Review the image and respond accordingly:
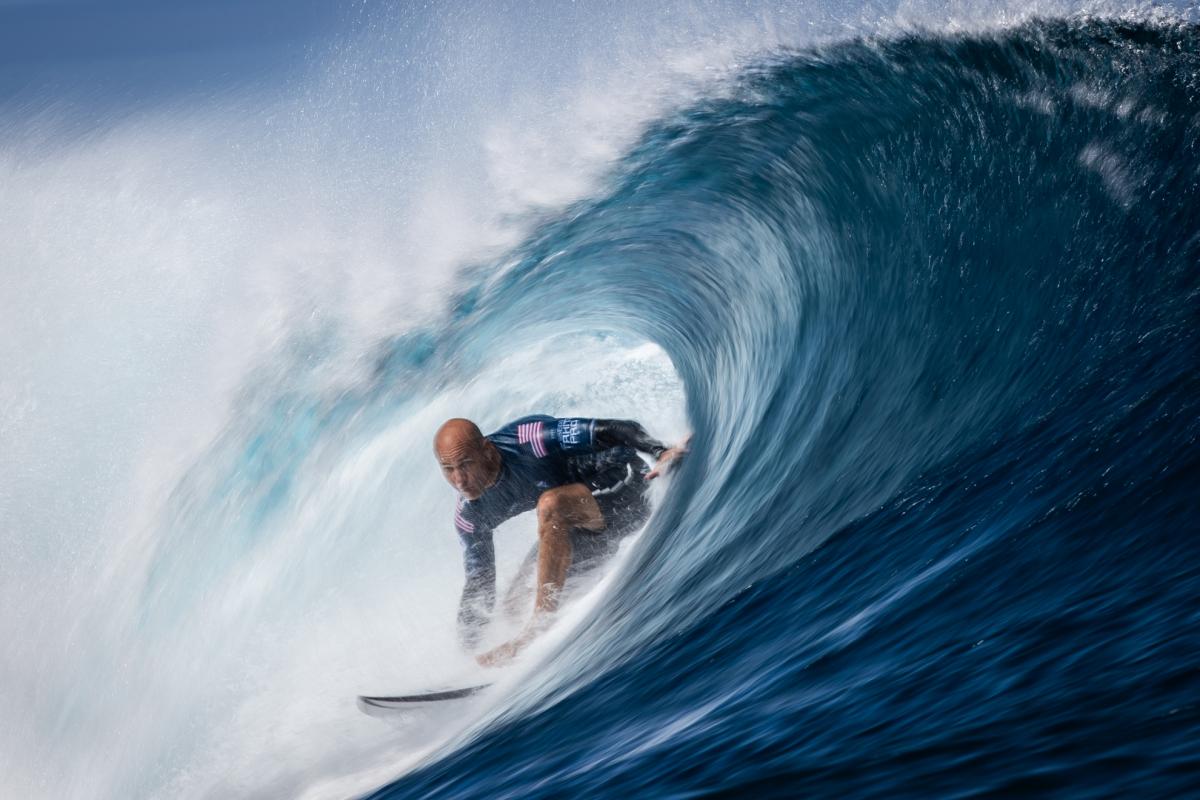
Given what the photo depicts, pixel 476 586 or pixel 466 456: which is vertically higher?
pixel 466 456

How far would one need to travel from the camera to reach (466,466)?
16.7ft

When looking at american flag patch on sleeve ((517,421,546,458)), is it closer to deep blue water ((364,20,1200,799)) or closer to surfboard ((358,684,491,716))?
deep blue water ((364,20,1200,799))

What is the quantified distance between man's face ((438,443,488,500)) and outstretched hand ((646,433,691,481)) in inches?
30.1

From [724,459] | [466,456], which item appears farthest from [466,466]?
[724,459]

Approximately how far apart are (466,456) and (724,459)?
1.53 meters

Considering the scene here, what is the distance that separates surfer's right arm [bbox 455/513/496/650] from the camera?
538cm

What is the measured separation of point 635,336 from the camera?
26.3ft

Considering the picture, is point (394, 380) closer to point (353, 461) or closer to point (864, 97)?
point (353, 461)

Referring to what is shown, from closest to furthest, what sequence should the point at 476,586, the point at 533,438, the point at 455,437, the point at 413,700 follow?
the point at 455,437
the point at 413,700
the point at 533,438
the point at 476,586

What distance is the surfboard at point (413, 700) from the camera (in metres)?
5.11

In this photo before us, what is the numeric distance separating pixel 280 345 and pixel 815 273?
3765mm

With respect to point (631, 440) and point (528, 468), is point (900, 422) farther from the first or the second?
point (528, 468)

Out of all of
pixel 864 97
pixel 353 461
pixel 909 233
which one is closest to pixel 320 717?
pixel 353 461

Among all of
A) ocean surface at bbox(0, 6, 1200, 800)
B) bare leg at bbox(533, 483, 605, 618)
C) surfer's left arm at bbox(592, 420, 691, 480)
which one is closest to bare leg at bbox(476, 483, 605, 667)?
bare leg at bbox(533, 483, 605, 618)
